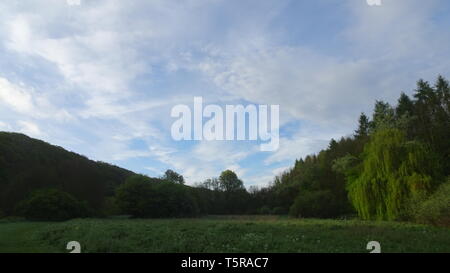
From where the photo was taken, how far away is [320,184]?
54.9 metres

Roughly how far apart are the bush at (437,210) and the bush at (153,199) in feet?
101

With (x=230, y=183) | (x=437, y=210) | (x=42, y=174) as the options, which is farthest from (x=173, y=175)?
(x=437, y=210)

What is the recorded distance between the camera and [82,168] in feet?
211

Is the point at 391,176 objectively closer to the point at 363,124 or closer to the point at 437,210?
the point at 437,210

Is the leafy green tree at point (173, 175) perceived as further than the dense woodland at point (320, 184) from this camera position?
Yes

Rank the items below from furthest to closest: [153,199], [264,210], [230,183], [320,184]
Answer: [230,183] < [264,210] < [320,184] < [153,199]

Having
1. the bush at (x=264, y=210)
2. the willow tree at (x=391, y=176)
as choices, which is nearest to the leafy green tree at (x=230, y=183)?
the bush at (x=264, y=210)

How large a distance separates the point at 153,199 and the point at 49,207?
12.1 meters

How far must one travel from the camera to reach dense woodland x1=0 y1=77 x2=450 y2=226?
1225 inches

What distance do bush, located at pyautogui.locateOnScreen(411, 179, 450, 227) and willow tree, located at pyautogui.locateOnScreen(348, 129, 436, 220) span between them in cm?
299

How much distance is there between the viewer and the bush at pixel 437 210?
22516 mm

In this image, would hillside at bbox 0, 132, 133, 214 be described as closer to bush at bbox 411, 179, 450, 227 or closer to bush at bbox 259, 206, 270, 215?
bush at bbox 259, 206, 270, 215

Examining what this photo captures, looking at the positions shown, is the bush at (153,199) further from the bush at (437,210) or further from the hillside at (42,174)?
the bush at (437,210)

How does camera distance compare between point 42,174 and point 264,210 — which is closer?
point 42,174
